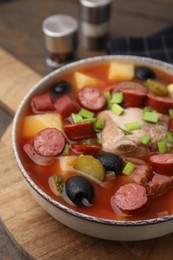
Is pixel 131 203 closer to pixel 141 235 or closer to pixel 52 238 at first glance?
pixel 141 235

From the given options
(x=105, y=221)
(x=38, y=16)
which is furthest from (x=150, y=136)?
(x=38, y=16)

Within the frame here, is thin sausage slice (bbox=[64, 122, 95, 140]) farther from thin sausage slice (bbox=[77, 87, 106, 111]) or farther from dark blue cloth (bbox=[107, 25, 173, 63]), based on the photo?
dark blue cloth (bbox=[107, 25, 173, 63])

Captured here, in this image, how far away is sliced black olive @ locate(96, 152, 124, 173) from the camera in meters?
1.29

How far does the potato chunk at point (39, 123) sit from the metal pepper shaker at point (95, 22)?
76cm

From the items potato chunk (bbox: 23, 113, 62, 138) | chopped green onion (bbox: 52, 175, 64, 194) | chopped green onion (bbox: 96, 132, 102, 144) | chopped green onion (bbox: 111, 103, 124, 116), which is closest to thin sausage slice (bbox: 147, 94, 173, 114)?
chopped green onion (bbox: 111, 103, 124, 116)

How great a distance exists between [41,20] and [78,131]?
113 centimetres

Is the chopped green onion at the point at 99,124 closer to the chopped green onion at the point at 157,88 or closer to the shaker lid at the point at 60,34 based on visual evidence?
the chopped green onion at the point at 157,88

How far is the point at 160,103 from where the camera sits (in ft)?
4.84

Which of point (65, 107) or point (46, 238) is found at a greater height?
point (65, 107)

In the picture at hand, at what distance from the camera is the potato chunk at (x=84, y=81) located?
5.36ft

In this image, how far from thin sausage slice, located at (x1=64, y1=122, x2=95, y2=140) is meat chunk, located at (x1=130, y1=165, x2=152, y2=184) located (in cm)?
21

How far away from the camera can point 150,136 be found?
139cm

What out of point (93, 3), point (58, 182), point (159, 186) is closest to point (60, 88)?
point (58, 182)

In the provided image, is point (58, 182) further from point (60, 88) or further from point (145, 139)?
point (60, 88)
